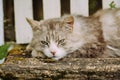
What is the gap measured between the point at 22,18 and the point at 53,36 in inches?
50.2

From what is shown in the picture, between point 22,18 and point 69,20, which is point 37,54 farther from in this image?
point 22,18

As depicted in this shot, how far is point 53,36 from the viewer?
12.7ft

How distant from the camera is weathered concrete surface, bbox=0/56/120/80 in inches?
132

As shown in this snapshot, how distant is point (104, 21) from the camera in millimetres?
4156

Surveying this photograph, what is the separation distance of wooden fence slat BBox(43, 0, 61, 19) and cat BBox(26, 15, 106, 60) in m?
1.04

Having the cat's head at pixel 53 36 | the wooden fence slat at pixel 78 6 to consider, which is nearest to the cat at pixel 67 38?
the cat's head at pixel 53 36

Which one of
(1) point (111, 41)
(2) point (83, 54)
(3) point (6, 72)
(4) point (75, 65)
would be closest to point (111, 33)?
(1) point (111, 41)

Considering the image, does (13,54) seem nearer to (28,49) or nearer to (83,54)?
(28,49)

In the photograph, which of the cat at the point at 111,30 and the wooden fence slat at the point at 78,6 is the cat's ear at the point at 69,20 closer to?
the cat at the point at 111,30

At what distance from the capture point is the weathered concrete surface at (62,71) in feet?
11.0

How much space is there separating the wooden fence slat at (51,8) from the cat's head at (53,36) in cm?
108

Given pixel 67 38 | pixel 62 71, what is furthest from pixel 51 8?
pixel 62 71

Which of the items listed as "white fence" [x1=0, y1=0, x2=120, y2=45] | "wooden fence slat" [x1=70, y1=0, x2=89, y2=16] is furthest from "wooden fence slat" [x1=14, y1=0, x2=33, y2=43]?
"wooden fence slat" [x1=70, y1=0, x2=89, y2=16]

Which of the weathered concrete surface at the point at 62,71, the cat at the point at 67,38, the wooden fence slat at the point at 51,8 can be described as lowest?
the weathered concrete surface at the point at 62,71
